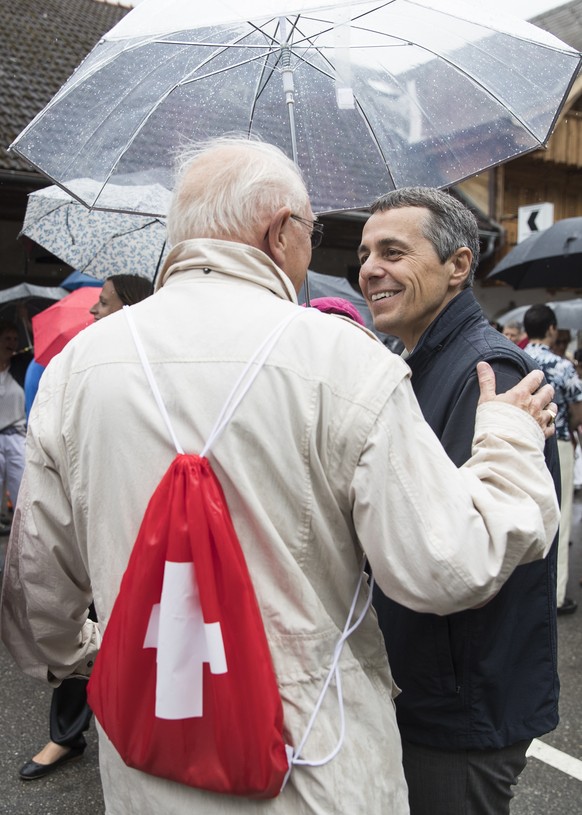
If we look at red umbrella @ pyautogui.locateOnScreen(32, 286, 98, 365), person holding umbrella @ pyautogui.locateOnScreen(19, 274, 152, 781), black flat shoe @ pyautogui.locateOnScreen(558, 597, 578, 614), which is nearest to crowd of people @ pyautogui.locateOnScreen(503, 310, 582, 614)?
black flat shoe @ pyautogui.locateOnScreen(558, 597, 578, 614)

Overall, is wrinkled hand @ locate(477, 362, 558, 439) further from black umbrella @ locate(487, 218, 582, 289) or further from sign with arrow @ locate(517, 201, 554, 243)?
sign with arrow @ locate(517, 201, 554, 243)

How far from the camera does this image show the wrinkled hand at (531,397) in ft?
4.76

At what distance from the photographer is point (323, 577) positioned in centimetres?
133

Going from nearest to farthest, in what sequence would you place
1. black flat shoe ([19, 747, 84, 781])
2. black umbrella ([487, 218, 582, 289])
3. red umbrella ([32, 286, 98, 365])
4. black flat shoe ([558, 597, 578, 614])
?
black flat shoe ([19, 747, 84, 781]) < red umbrella ([32, 286, 98, 365]) < black flat shoe ([558, 597, 578, 614]) < black umbrella ([487, 218, 582, 289])

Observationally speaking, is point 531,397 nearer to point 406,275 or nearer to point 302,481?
point 302,481

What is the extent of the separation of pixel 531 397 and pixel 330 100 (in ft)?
6.30

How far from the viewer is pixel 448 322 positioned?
1.93 m

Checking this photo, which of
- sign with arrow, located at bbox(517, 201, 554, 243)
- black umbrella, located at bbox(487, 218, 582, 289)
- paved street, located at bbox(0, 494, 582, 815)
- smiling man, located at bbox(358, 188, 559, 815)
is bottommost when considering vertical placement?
paved street, located at bbox(0, 494, 582, 815)

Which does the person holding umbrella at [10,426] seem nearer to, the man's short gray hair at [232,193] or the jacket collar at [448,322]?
the jacket collar at [448,322]

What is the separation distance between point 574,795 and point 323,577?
254 centimetres

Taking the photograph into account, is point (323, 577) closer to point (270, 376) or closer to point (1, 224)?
point (270, 376)

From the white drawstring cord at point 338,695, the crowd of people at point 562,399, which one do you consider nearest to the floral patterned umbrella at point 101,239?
the crowd of people at point 562,399

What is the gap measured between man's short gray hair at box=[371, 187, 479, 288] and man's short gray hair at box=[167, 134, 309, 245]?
27.0 inches

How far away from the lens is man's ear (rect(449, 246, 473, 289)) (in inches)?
79.5
